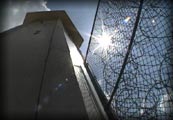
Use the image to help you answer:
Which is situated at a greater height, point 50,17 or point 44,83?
point 50,17

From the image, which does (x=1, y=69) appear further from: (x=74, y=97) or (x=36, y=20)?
(x=36, y=20)

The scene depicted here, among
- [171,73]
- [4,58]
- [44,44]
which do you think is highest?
[44,44]

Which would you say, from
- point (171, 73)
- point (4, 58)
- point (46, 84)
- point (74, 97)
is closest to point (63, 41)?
point (4, 58)

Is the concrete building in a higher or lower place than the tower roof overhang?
lower

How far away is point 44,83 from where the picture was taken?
386cm

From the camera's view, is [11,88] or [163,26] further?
[11,88]

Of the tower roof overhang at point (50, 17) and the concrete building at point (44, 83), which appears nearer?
the concrete building at point (44, 83)

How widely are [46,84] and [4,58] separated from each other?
5.31 feet

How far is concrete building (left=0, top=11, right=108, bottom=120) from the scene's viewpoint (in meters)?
3.22

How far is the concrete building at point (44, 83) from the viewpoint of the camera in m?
3.22

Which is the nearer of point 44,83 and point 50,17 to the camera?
point 44,83

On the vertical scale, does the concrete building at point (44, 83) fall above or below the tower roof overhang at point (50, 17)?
below

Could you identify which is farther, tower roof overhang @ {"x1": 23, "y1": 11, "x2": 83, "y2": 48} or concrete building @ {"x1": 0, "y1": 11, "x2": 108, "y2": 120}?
tower roof overhang @ {"x1": 23, "y1": 11, "x2": 83, "y2": 48}

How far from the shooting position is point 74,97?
349cm
